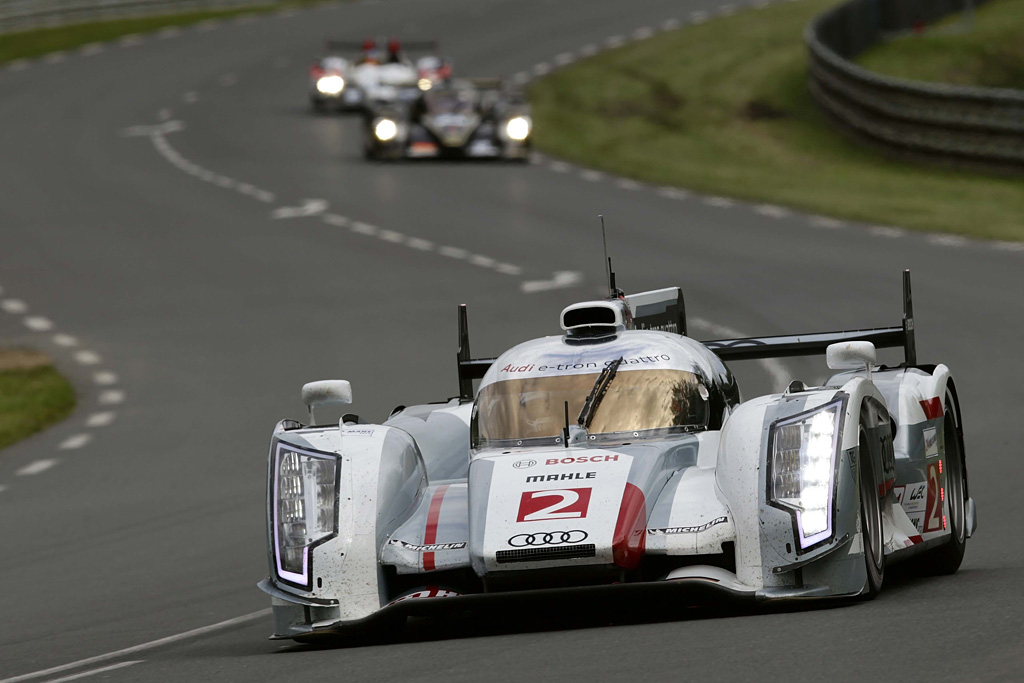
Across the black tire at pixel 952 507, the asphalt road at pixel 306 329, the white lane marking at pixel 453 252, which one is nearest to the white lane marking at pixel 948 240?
the asphalt road at pixel 306 329

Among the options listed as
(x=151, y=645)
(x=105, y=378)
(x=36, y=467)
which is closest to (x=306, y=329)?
(x=105, y=378)

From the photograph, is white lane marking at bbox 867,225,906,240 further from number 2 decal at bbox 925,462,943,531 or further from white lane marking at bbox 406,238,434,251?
number 2 decal at bbox 925,462,943,531

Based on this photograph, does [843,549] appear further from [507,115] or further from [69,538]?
[507,115]

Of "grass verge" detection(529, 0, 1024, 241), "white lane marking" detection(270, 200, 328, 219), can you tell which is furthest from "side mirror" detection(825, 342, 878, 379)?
"white lane marking" detection(270, 200, 328, 219)

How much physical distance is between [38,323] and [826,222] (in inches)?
444

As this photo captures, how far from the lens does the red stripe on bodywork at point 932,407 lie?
30.3ft

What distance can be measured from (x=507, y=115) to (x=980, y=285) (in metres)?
13.3

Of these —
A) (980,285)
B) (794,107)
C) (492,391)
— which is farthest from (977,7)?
(492,391)

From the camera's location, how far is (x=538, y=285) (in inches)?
910

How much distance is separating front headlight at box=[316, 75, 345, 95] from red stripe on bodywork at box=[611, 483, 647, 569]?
111ft

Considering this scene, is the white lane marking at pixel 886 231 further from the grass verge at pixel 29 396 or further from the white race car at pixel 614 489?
the white race car at pixel 614 489

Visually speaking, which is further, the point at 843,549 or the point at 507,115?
the point at 507,115

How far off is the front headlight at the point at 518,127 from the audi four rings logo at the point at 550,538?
26.1m

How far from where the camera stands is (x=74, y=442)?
650 inches
